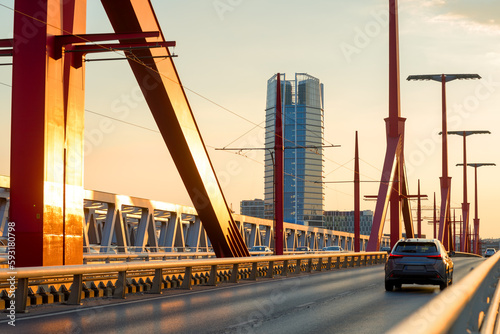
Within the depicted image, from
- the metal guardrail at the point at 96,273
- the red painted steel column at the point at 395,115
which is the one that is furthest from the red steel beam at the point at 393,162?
the metal guardrail at the point at 96,273

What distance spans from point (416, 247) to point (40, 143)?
36.1 feet

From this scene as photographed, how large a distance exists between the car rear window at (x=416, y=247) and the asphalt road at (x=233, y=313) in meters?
1.44

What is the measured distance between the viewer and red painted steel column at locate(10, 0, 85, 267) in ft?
52.7

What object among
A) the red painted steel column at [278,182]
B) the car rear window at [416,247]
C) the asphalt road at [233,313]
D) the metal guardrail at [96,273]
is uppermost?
the red painted steel column at [278,182]

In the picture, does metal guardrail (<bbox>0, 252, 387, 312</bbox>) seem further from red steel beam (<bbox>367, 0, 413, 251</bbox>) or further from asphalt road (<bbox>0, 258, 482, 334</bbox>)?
red steel beam (<bbox>367, 0, 413, 251</bbox>)

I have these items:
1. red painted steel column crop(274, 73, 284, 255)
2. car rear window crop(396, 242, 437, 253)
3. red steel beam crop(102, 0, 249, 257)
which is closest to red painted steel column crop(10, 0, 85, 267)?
red steel beam crop(102, 0, 249, 257)

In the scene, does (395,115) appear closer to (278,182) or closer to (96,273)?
(278,182)

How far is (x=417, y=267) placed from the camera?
68.3ft

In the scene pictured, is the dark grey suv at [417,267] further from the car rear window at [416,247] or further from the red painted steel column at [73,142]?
the red painted steel column at [73,142]

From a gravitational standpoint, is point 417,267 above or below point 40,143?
below

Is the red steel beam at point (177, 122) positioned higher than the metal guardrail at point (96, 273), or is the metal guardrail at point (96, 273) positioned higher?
the red steel beam at point (177, 122)

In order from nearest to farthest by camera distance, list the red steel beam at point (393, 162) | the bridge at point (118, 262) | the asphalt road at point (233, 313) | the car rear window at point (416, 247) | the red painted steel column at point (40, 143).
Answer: the asphalt road at point (233, 313)
the bridge at point (118, 262)
the red painted steel column at point (40, 143)
the car rear window at point (416, 247)
the red steel beam at point (393, 162)

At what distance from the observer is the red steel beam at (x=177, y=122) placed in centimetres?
1997

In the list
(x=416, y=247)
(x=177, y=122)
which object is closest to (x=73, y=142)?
(x=177, y=122)
